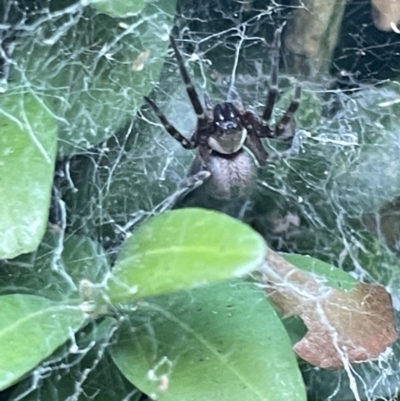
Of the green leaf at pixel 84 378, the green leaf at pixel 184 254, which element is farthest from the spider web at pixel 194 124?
the green leaf at pixel 184 254

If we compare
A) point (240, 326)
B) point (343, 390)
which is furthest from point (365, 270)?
point (240, 326)

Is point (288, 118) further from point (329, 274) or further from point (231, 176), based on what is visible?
point (329, 274)

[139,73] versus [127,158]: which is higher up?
[139,73]

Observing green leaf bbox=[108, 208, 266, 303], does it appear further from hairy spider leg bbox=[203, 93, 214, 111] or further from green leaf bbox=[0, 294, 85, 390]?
hairy spider leg bbox=[203, 93, 214, 111]

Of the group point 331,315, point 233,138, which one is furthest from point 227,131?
point 331,315

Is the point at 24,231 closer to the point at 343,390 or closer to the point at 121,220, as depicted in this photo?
the point at 121,220

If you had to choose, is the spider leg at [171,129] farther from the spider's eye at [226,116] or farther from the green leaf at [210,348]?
the green leaf at [210,348]

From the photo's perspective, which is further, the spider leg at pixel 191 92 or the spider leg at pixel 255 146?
the spider leg at pixel 255 146
